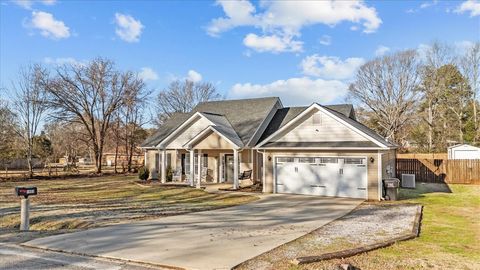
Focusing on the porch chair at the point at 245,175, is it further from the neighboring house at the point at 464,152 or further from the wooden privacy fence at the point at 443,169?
the neighboring house at the point at 464,152

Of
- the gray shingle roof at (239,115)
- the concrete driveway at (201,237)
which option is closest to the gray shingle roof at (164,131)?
the gray shingle roof at (239,115)

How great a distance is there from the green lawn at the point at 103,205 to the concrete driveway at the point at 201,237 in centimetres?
143

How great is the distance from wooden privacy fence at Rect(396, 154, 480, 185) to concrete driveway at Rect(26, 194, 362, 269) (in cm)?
1492

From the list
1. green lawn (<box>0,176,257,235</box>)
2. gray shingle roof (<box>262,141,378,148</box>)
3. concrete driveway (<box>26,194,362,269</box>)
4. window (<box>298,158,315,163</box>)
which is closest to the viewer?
concrete driveway (<box>26,194,362,269</box>)

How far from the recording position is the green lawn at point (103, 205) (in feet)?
36.7

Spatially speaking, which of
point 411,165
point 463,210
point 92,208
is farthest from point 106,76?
point 463,210

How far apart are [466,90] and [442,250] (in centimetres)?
3759

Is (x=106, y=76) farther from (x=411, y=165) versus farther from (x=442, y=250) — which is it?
(x=442, y=250)

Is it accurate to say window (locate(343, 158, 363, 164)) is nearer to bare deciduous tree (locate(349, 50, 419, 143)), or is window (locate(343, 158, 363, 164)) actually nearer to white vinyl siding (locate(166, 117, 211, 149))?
white vinyl siding (locate(166, 117, 211, 149))

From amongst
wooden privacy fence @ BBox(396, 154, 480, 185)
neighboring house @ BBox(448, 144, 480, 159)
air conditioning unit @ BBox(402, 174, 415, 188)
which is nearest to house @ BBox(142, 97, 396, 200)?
air conditioning unit @ BBox(402, 174, 415, 188)

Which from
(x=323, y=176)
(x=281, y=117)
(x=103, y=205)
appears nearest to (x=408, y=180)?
(x=323, y=176)

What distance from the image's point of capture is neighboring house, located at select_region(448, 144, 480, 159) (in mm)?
28359

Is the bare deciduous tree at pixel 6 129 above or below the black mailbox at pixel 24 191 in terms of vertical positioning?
above

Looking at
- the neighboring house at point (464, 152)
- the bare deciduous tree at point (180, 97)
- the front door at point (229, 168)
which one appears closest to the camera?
the front door at point (229, 168)
